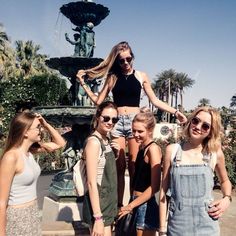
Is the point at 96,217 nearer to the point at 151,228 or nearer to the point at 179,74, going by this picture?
the point at 151,228

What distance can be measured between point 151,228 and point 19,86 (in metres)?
25.3

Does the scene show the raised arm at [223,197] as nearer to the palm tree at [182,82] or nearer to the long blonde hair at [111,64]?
the long blonde hair at [111,64]

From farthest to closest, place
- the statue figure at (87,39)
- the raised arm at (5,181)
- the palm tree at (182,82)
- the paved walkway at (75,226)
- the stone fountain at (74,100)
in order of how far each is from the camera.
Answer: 1. the palm tree at (182,82)
2. the statue figure at (87,39)
3. the stone fountain at (74,100)
4. the paved walkway at (75,226)
5. the raised arm at (5,181)

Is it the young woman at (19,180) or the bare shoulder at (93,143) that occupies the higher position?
the bare shoulder at (93,143)

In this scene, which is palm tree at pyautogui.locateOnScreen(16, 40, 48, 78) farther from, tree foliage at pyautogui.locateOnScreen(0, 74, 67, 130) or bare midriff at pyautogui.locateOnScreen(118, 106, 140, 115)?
bare midriff at pyautogui.locateOnScreen(118, 106, 140, 115)

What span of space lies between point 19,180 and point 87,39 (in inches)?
169

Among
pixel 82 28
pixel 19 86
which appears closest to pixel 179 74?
pixel 19 86

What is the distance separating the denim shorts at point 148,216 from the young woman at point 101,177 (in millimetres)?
233

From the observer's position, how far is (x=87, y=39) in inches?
259

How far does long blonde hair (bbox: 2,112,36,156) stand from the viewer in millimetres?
2834

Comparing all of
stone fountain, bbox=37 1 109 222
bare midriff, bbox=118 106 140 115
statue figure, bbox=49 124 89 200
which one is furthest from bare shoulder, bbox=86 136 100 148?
statue figure, bbox=49 124 89 200

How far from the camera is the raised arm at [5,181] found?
260 centimetres

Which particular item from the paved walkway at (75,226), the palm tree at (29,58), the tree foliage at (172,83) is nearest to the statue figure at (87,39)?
the paved walkway at (75,226)

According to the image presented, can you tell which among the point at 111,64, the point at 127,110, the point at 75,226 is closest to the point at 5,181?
the point at 127,110
